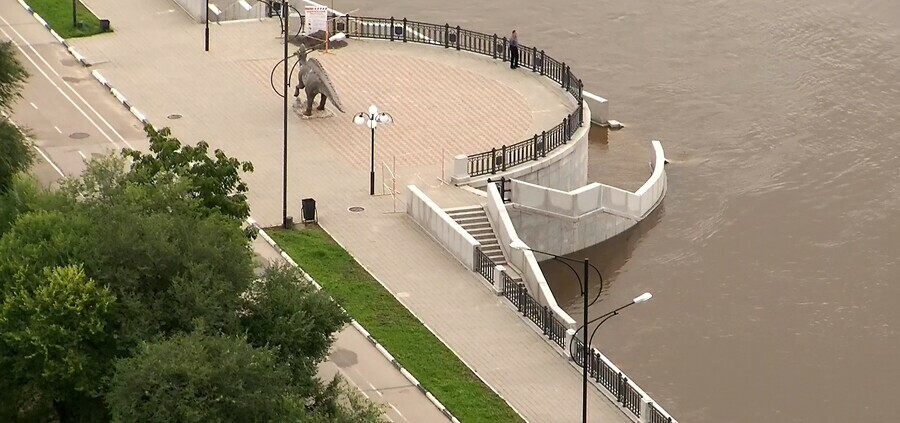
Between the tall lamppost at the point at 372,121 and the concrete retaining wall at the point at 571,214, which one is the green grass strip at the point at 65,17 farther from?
the concrete retaining wall at the point at 571,214

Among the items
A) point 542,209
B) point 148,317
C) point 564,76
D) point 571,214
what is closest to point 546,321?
point 542,209

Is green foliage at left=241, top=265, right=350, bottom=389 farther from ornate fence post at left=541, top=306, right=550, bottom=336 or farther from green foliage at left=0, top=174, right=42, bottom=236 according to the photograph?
ornate fence post at left=541, top=306, right=550, bottom=336

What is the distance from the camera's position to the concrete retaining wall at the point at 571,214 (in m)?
71.2

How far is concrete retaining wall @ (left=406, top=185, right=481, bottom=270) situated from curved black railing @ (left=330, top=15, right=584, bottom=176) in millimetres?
3129

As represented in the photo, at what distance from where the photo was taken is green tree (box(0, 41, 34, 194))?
61.9 m

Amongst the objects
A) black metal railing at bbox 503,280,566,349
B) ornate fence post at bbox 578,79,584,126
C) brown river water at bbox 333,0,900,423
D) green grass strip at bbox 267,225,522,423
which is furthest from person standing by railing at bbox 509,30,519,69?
black metal railing at bbox 503,280,566,349

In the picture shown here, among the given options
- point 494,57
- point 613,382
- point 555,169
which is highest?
point 494,57

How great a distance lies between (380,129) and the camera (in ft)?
252

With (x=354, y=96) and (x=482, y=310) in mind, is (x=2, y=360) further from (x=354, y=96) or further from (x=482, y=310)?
(x=354, y=96)

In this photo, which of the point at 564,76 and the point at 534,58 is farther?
the point at 534,58

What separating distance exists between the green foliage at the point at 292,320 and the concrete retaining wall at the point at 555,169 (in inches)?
655

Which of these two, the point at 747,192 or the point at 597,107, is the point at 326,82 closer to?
the point at 597,107

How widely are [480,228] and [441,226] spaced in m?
1.63

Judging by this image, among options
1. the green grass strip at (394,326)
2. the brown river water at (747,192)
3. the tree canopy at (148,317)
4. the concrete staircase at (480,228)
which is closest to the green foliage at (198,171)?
the tree canopy at (148,317)
